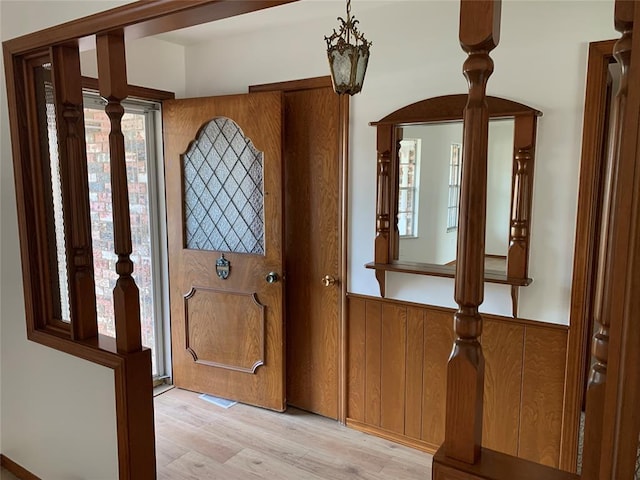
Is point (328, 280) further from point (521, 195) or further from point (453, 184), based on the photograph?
point (521, 195)

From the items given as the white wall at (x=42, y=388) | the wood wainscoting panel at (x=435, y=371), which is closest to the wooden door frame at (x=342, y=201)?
the wood wainscoting panel at (x=435, y=371)

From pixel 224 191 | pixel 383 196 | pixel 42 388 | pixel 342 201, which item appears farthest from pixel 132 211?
pixel 383 196

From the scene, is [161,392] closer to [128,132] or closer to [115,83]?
[128,132]

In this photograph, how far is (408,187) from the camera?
2.54 meters

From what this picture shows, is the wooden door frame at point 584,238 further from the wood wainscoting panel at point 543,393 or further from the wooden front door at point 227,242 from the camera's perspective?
the wooden front door at point 227,242

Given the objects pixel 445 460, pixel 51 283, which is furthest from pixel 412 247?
pixel 51 283

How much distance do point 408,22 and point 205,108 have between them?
4.43 feet

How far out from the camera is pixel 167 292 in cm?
333

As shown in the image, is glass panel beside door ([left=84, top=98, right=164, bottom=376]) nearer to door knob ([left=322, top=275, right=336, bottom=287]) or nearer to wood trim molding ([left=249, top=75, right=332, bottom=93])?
wood trim molding ([left=249, top=75, right=332, bottom=93])

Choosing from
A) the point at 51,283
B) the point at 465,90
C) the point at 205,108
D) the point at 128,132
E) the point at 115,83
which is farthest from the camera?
the point at 128,132

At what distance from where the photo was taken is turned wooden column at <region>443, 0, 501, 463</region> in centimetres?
98

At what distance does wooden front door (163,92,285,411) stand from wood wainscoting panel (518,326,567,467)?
1413 millimetres

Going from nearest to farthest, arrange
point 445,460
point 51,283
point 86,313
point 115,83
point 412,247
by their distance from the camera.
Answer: point 445,460, point 115,83, point 86,313, point 51,283, point 412,247

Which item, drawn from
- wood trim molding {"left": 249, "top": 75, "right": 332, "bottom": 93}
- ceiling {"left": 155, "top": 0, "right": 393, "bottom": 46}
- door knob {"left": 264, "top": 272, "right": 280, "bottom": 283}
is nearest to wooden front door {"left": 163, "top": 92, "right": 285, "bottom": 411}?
door knob {"left": 264, "top": 272, "right": 280, "bottom": 283}
